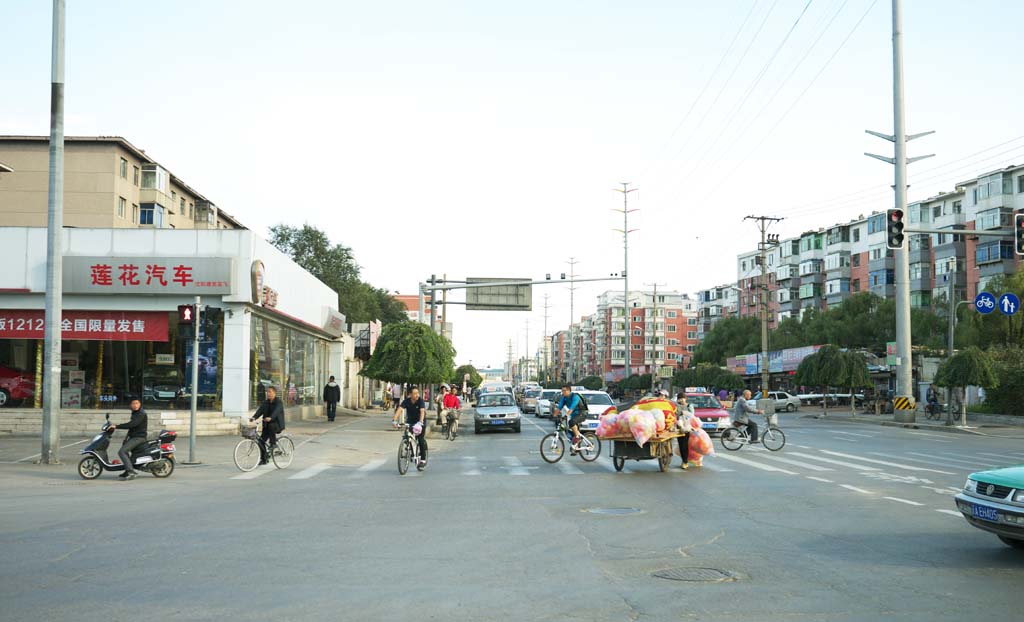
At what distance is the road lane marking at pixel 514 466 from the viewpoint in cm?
1928

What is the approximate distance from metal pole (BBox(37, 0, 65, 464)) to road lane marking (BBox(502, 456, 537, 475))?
10011mm

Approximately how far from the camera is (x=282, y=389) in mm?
35594

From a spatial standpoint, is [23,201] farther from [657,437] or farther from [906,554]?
[906,554]

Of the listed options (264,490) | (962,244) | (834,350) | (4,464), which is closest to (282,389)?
(4,464)

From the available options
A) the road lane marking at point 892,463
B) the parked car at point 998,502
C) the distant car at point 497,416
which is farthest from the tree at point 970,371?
the parked car at point 998,502

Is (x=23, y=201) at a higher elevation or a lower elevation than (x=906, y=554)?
higher

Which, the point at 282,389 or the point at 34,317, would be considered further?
the point at 282,389

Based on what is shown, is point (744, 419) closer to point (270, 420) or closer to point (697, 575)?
point (270, 420)

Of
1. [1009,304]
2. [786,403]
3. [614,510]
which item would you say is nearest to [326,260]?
[786,403]

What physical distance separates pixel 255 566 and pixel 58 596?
1.80 m

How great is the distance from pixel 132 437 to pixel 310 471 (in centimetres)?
370

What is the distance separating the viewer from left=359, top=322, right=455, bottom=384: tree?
3669 cm

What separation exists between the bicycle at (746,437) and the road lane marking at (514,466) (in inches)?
263

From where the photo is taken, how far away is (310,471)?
20.0m
